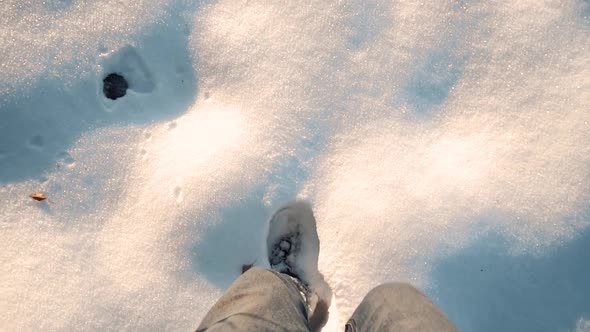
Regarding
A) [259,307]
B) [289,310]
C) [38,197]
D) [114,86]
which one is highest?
[114,86]

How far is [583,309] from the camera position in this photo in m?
1.81

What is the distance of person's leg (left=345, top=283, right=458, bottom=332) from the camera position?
145cm

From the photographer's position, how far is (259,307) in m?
1.50

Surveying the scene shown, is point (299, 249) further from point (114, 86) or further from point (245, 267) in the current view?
point (114, 86)

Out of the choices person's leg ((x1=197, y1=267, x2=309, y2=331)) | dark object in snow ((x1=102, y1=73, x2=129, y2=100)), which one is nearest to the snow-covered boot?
person's leg ((x1=197, y1=267, x2=309, y2=331))

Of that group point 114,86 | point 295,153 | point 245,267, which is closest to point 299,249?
point 245,267

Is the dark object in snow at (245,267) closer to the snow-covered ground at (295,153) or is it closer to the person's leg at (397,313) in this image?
the snow-covered ground at (295,153)

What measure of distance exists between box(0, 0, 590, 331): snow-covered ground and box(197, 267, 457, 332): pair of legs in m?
0.26

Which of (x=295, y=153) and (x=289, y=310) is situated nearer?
(x=289, y=310)

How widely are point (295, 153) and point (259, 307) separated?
69 cm

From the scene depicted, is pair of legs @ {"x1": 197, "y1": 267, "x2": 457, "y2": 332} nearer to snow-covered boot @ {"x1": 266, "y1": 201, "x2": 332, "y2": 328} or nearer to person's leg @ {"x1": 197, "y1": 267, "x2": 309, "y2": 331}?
person's leg @ {"x1": 197, "y1": 267, "x2": 309, "y2": 331}

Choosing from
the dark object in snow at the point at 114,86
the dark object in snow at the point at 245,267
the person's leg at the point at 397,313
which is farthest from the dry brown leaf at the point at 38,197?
the person's leg at the point at 397,313

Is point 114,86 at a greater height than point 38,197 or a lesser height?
greater

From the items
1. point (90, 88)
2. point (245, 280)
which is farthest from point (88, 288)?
point (90, 88)
